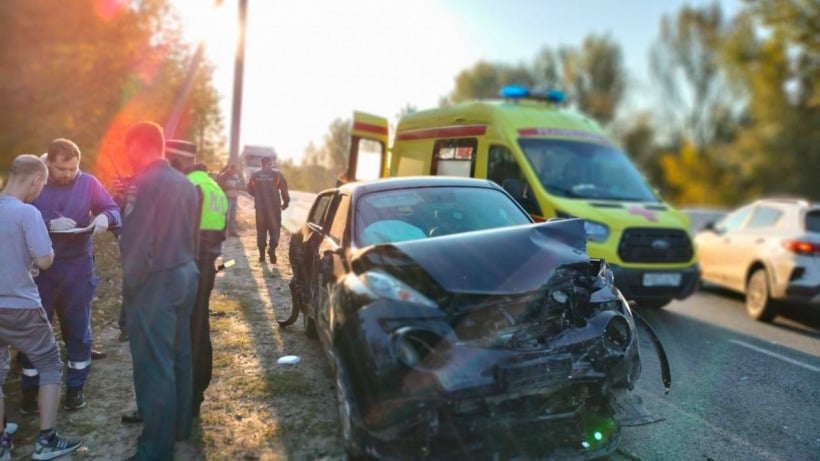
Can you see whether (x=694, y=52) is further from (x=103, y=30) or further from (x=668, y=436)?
(x=668, y=436)

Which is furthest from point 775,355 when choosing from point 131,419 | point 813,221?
point 131,419

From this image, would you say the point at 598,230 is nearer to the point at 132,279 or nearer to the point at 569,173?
the point at 569,173

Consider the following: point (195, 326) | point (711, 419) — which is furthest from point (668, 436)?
point (195, 326)

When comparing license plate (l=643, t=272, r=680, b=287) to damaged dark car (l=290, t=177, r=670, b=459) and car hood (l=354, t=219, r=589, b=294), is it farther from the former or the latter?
car hood (l=354, t=219, r=589, b=294)

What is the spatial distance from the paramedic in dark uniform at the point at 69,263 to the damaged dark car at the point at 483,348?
6.17 ft

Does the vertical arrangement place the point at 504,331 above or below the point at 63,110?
below

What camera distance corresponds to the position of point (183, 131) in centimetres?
1326

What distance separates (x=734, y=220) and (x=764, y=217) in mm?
893

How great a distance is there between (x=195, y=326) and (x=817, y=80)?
3224 cm

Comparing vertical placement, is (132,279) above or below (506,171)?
below

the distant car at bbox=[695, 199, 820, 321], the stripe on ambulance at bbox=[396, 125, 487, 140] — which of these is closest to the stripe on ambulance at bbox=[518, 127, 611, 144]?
the stripe on ambulance at bbox=[396, 125, 487, 140]

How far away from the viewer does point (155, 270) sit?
293 centimetres

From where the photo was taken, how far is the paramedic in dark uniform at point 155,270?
2.93 meters

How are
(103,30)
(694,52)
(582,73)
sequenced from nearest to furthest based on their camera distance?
(103,30)
(694,52)
(582,73)
